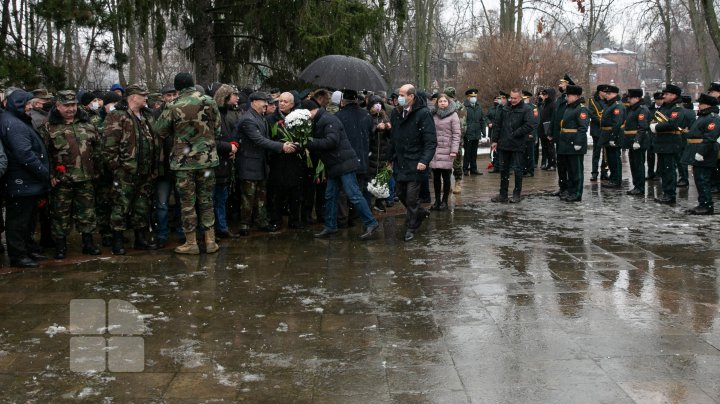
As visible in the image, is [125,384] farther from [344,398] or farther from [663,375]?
[663,375]

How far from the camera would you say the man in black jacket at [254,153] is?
364 inches

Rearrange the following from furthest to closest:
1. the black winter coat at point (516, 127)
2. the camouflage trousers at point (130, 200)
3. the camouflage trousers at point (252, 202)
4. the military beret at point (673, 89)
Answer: the military beret at point (673, 89) → the black winter coat at point (516, 127) → the camouflage trousers at point (252, 202) → the camouflage trousers at point (130, 200)

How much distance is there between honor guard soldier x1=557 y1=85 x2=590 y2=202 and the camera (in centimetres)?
1230

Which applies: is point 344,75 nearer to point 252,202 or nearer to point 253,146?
point 253,146

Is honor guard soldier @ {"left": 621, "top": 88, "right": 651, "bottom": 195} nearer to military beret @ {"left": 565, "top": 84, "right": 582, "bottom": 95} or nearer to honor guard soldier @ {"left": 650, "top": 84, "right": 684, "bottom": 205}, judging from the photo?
honor guard soldier @ {"left": 650, "top": 84, "right": 684, "bottom": 205}

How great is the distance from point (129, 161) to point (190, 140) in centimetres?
72

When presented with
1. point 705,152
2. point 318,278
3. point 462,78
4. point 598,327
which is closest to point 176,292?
point 318,278

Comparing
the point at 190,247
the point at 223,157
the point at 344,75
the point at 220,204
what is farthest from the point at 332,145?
the point at 190,247

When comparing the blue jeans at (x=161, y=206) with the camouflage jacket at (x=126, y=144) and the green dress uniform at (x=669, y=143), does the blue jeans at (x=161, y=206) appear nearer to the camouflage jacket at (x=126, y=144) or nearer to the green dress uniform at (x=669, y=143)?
the camouflage jacket at (x=126, y=144)

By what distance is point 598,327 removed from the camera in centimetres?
576

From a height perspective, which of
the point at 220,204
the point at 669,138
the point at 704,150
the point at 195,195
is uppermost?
the point at 669,138

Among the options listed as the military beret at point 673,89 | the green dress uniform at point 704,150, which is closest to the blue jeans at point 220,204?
the green dress uniform at point 704,150

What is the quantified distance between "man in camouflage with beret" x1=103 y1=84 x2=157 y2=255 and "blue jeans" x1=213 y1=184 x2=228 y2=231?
0.87 m

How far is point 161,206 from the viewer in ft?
29.1
